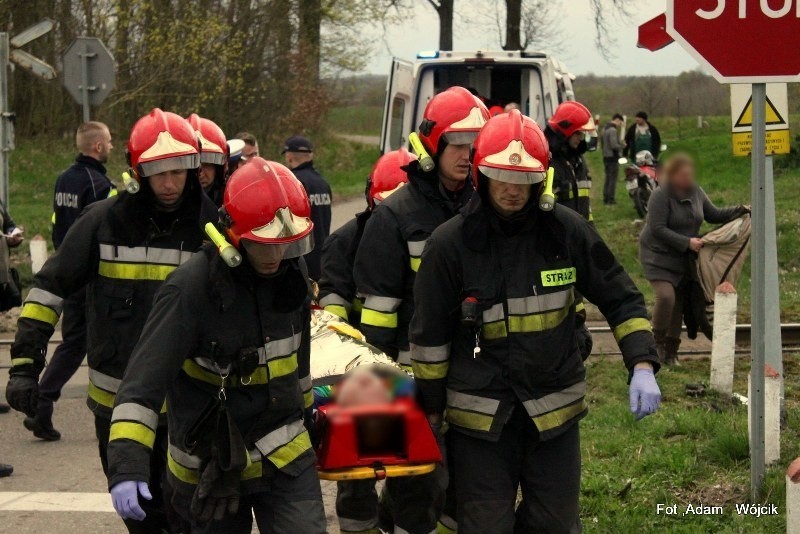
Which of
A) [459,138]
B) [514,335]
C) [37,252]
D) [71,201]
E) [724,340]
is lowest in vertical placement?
[724,340]

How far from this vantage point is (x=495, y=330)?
14.7 feet

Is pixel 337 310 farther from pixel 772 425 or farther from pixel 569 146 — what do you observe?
pixel 569 146

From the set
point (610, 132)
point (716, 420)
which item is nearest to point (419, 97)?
point (716, 420)

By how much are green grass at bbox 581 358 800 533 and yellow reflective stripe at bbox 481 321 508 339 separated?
177 centimetres

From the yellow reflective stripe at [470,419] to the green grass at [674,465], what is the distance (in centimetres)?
159

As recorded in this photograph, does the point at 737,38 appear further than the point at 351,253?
No

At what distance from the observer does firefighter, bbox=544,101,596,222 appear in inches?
376

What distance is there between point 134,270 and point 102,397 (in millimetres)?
610

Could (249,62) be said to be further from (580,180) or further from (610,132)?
(580,180)

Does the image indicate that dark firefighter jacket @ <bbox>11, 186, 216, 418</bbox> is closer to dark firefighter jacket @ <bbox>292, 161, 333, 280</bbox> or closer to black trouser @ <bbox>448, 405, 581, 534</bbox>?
black trouser @ <bbox>448, 405, 581, 534</bbox>

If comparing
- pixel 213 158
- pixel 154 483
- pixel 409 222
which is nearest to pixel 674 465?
pixel 409 222

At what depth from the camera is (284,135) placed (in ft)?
107

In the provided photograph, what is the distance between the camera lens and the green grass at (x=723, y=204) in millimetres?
11773

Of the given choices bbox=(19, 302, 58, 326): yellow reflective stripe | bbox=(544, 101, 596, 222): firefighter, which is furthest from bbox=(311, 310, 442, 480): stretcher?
bbox=(544, 101, 596, 222): firefighter
